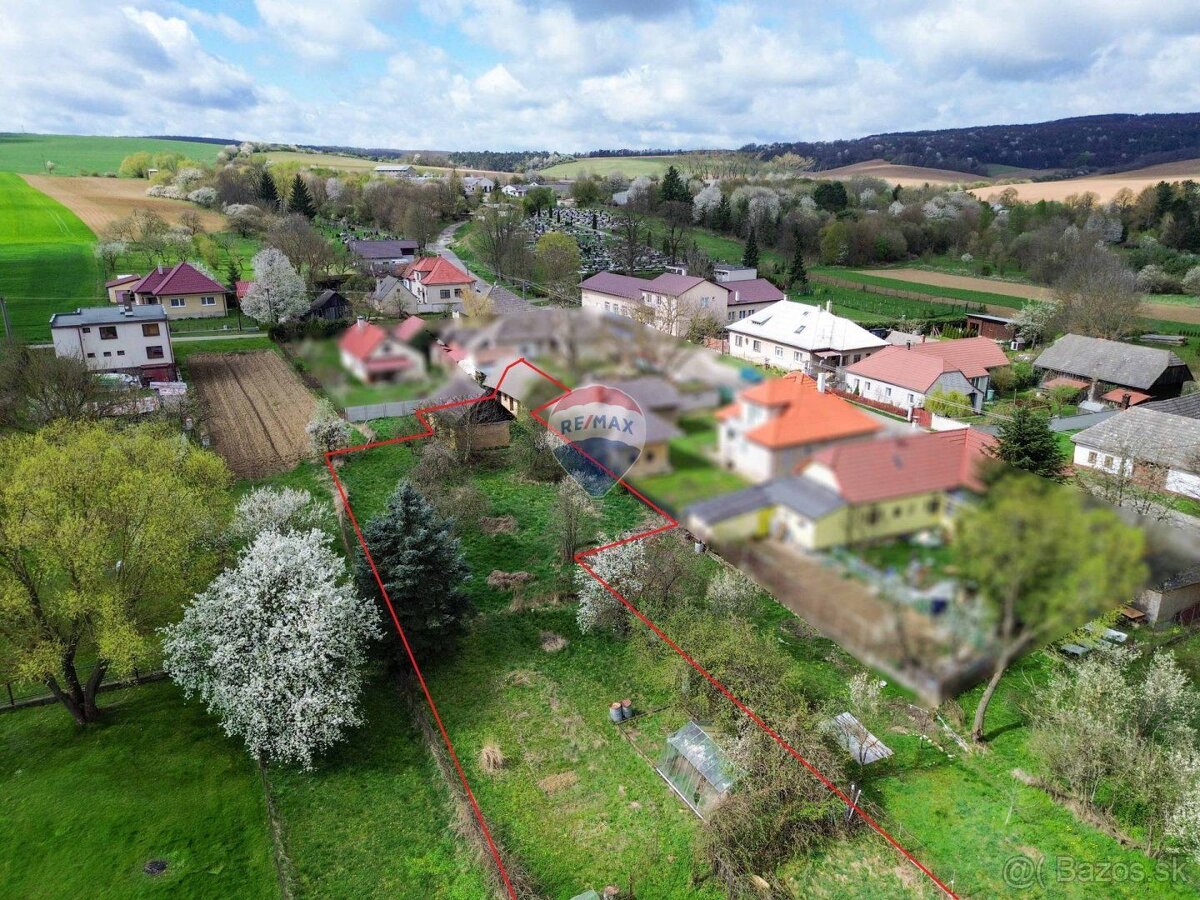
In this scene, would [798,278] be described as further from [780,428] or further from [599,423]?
[780,428]

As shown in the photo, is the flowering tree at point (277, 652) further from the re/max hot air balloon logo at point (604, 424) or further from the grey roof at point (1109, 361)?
the grey roof at point (1109, 361)

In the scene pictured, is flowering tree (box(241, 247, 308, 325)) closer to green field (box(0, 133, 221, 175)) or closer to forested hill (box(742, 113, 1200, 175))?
green field (box(0, 133, 221, 175))

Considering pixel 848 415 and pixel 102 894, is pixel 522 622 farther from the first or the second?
pixel 848 415

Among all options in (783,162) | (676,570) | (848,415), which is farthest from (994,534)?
(783,162)

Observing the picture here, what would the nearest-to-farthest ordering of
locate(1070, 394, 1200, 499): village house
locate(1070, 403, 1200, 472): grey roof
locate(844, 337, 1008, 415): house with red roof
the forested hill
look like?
locate(1070, 394, 1200, 499): village house, locate(1070, 403, 1200, 472): grey roof, locate(844, 337, 1008, 415): house with red roof, the forested hill

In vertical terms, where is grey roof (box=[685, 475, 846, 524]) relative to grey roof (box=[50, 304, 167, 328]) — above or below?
above

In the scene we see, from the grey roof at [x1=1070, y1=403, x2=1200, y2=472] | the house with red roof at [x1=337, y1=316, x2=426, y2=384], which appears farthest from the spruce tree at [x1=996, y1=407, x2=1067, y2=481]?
the house with red roof at [x1=337, y1=316, x2=426, y2=384]

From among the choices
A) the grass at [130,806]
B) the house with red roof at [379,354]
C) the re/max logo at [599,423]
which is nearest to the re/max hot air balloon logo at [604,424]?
the re/max logo at [599,423]
